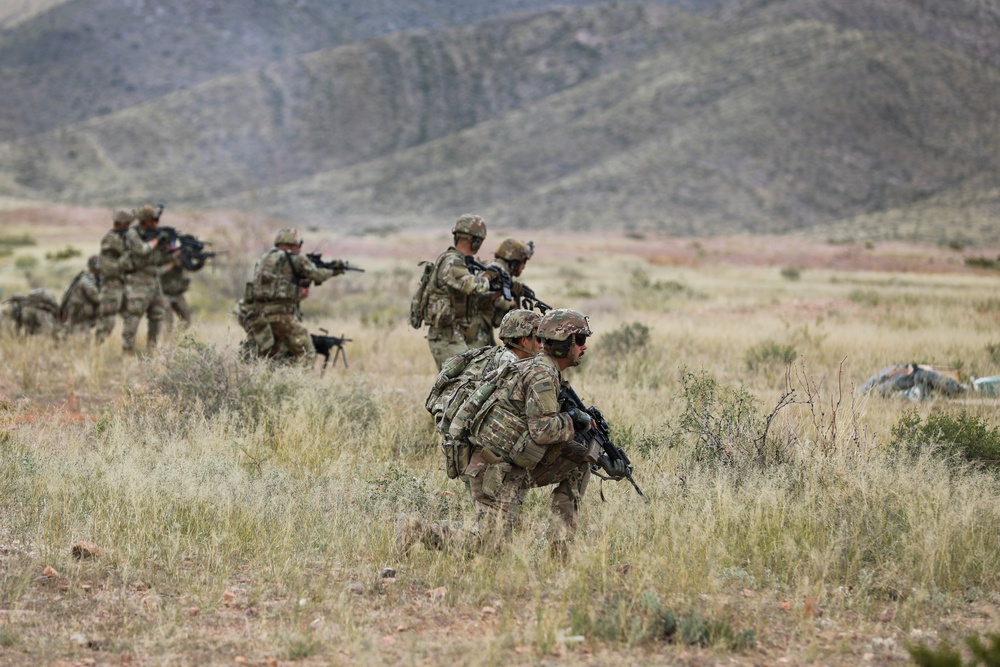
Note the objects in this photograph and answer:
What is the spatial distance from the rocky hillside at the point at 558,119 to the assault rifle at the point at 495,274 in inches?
1699

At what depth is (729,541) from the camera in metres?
5.49

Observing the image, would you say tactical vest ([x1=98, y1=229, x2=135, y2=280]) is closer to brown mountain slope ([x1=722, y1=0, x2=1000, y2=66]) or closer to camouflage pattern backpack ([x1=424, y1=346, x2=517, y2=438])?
camouflage pattern backpack ([x1=424, y1=346, x2=517, y2=438])

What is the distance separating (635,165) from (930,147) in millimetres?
16720

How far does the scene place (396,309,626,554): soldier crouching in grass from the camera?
4977 millimetres

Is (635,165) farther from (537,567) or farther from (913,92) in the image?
(537,567)

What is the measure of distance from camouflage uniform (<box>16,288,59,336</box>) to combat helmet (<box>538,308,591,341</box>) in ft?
32.0

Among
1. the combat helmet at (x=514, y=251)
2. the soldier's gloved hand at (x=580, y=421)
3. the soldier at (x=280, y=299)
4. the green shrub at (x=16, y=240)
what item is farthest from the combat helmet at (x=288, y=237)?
the green shrub at (x=16, y=240)

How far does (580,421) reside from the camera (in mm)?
5117

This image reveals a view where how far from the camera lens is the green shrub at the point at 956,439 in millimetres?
6812

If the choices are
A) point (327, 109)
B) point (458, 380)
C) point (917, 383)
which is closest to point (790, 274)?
point (917, 383)

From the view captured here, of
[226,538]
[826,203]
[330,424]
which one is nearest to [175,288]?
[330,424]

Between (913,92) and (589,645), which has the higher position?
(913,92)

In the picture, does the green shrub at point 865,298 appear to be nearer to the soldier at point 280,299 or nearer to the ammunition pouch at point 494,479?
the soldier at point 280,299

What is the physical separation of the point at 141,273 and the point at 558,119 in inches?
2245
